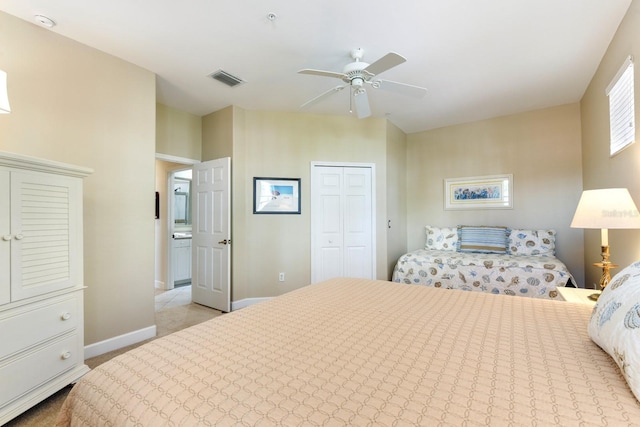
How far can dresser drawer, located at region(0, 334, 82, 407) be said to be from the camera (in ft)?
5.05

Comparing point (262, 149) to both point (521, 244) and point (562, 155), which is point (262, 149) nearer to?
point (521, 244)

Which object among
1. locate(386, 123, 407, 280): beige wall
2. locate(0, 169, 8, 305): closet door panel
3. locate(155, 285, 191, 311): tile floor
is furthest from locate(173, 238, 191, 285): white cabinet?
locate(386, 123, 407, 280): beige wall

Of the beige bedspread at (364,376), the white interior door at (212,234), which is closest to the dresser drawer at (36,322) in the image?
the beige bedspread at (364,376)

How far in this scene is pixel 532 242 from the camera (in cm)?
376

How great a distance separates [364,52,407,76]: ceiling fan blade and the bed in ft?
8.41

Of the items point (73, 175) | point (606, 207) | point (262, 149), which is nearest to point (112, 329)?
point (73, 175)

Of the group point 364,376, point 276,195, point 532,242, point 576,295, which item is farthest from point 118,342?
point 532,242

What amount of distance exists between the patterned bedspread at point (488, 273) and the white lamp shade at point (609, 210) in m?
1.56

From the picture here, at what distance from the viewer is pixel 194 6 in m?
1.90

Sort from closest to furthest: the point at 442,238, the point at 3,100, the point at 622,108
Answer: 1. the point at 3,100
2. the point at 622,108
3. the point at 442,238

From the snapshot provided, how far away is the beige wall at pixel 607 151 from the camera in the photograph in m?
1.92

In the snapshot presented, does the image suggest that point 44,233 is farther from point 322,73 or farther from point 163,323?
point 322,73

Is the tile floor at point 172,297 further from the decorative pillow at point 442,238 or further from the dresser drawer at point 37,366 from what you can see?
the decorative pillow at point 442,238

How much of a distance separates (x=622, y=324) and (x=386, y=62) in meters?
1.74
